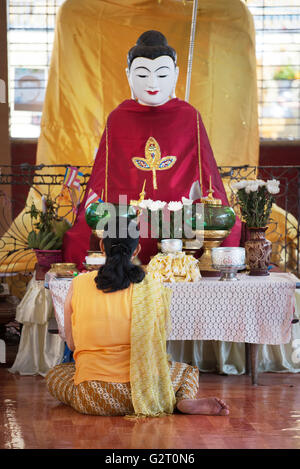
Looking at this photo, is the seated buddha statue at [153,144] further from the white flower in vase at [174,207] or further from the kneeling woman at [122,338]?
the kneeling woman at [122,338]

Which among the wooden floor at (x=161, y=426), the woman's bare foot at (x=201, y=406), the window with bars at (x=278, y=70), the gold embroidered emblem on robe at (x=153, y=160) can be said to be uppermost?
the window with bars at (x=278, y=70)

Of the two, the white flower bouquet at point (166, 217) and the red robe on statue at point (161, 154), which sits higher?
the red robe on statue at point (161, 154)

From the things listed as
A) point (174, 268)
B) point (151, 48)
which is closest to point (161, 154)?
point (151, 48)

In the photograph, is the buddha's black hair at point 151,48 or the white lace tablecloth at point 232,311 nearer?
the white lace tablecloth at point 232,311

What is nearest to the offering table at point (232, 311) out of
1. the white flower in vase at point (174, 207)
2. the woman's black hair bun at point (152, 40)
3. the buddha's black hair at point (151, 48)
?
the white flower in vase at point (174, 207)

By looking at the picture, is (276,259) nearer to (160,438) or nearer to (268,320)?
(268,320)

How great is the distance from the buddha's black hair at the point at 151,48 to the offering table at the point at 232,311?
2014mm

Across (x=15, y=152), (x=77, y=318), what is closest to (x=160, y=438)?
(x=77, y=318)

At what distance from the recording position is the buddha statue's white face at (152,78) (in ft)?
16.5

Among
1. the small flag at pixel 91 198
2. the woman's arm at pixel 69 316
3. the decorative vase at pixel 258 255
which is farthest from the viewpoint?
the small flag at pixel 91 198

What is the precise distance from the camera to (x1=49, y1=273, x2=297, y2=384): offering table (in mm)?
3697

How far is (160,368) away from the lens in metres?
3.07

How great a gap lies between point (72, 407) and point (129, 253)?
0.88m

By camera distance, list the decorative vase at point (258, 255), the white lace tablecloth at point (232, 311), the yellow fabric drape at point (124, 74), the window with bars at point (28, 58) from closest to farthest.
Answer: the white lace tablecloth at point (232, 311)
the decorative vase at point (258, 255)
the yellow fabric drape at point (124, 74)
the window with bars at point (28, 58)
